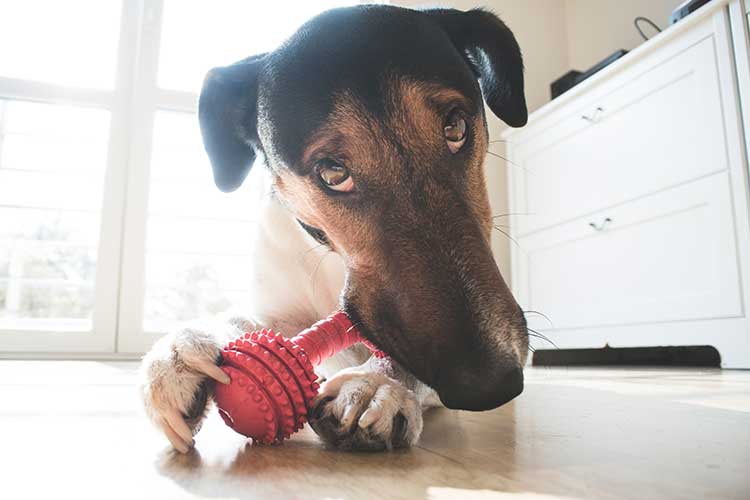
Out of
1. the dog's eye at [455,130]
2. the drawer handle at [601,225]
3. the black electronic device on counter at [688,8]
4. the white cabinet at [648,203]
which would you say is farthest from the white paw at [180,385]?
the black electronic device on counter at [688,8]

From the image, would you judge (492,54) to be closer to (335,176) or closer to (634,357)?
(335,176)

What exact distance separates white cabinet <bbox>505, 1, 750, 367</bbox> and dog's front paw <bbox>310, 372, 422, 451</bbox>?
6.85ft

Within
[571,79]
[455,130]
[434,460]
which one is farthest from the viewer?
[571,79]

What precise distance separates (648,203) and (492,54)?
180 centimetres

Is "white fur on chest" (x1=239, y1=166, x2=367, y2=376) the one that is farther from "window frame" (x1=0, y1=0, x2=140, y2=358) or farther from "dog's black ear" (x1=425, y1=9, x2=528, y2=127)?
"window frame" (x1=0, y1=0, x2=140, y2=358)

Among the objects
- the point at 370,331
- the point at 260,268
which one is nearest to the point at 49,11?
the point at 260,268

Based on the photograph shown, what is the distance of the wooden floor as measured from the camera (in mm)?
549

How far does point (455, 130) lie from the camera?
3.49 feet

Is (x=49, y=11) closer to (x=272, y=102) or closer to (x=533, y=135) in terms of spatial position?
(x=533, y=135)

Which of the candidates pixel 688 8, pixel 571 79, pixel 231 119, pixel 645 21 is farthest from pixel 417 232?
pixel 645 21

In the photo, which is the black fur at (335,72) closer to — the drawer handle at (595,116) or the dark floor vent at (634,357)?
the dark floor vent at (634,357)

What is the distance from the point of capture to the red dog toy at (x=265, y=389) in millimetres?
762

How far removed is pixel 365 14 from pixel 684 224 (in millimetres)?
2091

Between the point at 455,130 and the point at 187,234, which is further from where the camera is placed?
the point at 187,234
